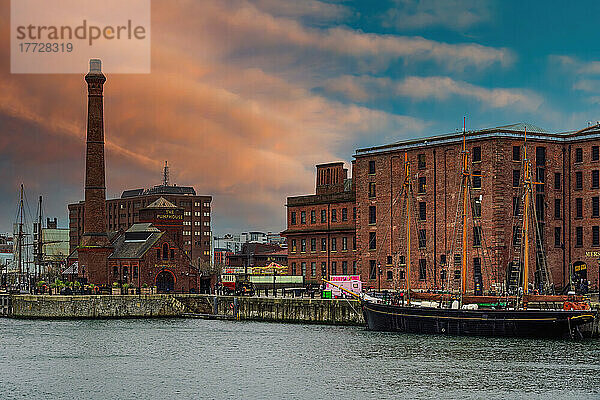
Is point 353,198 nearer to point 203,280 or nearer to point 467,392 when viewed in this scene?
point 203,280

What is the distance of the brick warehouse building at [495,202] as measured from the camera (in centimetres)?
9919

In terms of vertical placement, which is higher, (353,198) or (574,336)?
(353,198)

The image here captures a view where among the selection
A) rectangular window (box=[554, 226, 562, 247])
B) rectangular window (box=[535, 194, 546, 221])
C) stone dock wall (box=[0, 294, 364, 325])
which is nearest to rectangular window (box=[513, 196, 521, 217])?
rectangular window (box=[535, 194, 546, 221])

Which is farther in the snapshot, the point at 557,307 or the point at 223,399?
the point at 557,307

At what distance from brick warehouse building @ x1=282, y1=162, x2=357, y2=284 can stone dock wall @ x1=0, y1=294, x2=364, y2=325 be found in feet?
57.0

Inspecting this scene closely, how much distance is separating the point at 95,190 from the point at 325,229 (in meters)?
28.5

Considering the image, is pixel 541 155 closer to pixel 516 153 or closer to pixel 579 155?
pixel 516 153

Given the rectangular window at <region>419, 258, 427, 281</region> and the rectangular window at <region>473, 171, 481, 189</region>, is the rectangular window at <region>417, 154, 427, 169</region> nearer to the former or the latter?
the rectangular window at <region>473, 171, 481, 189</region>

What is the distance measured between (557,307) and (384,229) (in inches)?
1297

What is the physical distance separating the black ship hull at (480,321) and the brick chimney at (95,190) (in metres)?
49.2

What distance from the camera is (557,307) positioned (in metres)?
79.7

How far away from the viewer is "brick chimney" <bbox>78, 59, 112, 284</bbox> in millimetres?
121312

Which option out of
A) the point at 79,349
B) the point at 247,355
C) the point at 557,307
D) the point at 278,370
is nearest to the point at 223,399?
the point at 278,370

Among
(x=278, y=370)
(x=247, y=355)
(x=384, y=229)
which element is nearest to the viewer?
(x=278, y=370)
